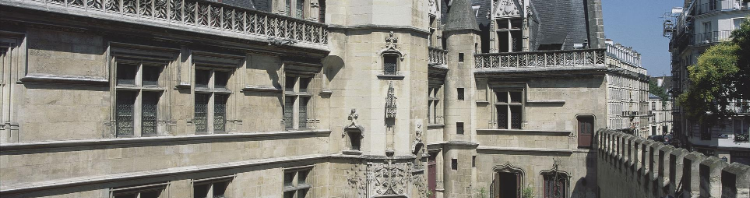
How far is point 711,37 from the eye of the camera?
39312mm

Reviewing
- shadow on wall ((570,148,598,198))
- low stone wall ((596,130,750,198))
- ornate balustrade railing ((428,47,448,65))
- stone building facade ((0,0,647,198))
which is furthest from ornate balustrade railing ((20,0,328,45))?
shadow on wall ((570,148,598,198))

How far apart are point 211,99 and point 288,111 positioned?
3.04 meters

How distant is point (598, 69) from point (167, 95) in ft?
51.0

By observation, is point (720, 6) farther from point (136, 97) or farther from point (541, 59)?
point (136, 97)

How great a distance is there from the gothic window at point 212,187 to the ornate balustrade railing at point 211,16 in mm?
3335

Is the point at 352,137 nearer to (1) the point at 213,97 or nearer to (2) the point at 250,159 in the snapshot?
(2) the point at 250,159

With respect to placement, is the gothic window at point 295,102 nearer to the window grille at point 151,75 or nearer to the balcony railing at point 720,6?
the window grille at point 151,75

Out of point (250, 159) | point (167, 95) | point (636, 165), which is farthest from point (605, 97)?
point (167, 95)

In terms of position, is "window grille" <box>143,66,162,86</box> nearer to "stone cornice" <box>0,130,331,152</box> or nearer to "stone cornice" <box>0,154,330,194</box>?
"stone cornice" <box>0,130,331,152</box>

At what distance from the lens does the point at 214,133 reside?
14773 millimetres

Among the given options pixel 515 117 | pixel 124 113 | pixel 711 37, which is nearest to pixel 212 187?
pixel 124 113

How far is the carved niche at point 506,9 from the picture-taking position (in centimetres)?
2527

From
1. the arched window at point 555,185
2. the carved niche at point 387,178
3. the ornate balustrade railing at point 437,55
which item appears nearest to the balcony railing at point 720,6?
the arched window at point 555,185

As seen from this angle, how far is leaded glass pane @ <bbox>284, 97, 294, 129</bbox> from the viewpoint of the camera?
17219 mm
